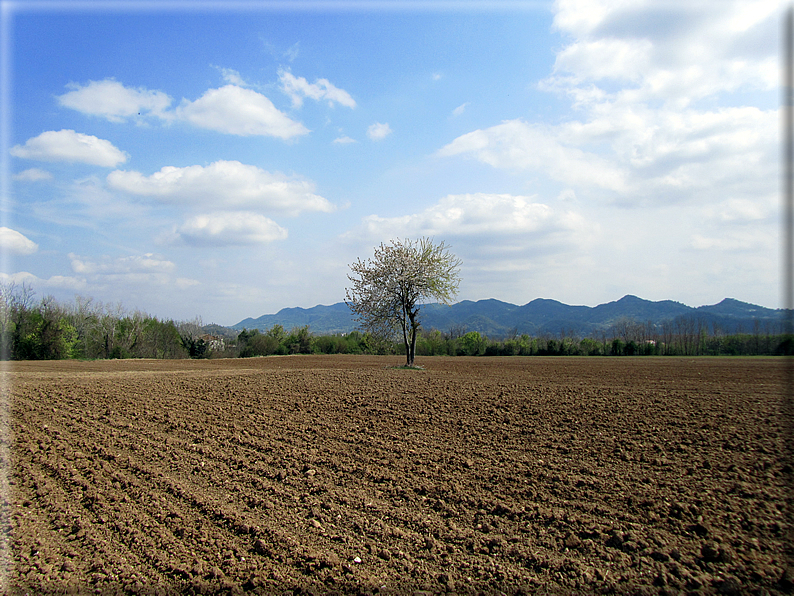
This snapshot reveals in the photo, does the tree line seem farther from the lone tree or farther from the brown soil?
the brown soil

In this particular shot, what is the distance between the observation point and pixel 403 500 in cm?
613

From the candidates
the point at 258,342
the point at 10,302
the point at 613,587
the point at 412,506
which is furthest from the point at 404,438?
the point at 10,302

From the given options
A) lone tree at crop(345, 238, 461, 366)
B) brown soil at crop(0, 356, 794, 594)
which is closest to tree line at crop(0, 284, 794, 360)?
lone tree at crop(345, 238, 461, 366)

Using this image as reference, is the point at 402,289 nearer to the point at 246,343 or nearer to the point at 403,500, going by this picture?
the point at 403,500

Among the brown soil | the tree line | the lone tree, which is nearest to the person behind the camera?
the brown soil

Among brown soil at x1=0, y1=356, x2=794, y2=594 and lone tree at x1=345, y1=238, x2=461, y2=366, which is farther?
lone tree at x1=345, y1=238, x2=461, y2=366

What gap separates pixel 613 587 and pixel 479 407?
7774mm

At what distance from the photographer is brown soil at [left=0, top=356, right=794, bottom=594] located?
439 cm

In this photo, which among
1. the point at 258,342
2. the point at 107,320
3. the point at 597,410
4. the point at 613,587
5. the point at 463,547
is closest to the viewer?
the point at 613,587

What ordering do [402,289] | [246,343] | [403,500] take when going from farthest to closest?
[246,343], [402,289], [403,500]

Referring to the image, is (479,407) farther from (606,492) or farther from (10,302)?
(10,302)

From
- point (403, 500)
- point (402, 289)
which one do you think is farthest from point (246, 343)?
point (403, 500)

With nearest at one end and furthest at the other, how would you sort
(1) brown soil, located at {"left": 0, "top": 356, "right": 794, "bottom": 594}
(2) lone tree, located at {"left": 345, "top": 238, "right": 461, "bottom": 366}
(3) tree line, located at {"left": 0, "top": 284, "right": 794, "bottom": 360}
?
(1) brown soil, located at {"left": 0, "top": 356, "right": 794, "bottom": 594}, (2) lone tree, located at {"left": 345, "top": 238, "right": 461, "bottom": 366}, (3) tree line, located at {"left": 0, "top": 284, "right": 794, "bottom": 360}

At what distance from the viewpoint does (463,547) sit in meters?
4.90
